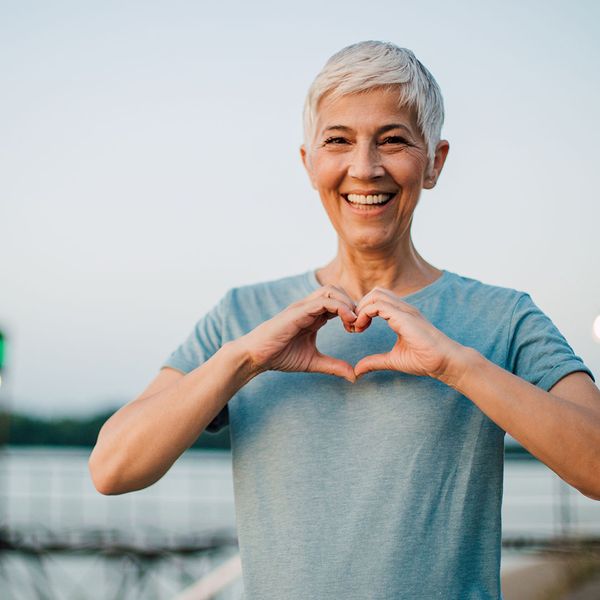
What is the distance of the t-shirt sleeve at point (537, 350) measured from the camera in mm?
1489

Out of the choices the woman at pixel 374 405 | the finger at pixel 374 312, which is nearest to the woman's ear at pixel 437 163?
the woman at pixel 374 405

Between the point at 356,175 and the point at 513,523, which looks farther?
the point at 513,523

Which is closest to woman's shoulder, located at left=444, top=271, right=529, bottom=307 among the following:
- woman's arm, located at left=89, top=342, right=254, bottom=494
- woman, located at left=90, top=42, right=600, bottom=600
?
woman, located at left=90, top=42, right=600, bottom=600

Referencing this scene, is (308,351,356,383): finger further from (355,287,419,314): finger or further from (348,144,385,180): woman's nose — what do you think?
(348,144,385,180): woman's nose

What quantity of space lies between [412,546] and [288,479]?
0.26 m

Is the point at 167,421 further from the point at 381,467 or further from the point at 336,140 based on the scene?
the point at 336,140

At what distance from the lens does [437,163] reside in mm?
1737

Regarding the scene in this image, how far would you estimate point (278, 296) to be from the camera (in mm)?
1780

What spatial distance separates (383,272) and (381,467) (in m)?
0.41

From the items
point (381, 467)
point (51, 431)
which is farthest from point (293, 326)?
point (51, 431)

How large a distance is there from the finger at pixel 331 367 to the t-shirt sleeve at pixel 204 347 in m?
0.24

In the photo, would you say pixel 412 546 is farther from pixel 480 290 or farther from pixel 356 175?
pixel 356 175

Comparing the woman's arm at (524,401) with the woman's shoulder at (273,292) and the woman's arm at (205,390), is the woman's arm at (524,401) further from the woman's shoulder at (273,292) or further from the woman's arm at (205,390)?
the woman's shoulder at (273,292)

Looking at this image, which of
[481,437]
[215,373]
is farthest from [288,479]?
[481,437]
